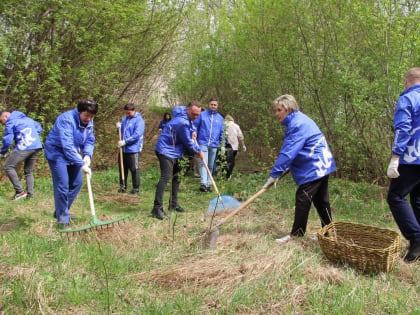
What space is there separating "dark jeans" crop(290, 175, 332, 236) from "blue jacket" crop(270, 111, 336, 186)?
86 mm

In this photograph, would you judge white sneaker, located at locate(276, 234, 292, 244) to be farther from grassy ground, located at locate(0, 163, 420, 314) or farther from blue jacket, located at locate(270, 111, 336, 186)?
blue jacket, located at locate(270, 111, 336, 186)

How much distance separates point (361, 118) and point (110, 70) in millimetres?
5493

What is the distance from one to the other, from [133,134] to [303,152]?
3.83m

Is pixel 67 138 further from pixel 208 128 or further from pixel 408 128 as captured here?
pixel 208 128

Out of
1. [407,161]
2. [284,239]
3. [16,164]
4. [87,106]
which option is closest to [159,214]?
[87,106]

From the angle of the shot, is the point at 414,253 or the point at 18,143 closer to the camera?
the point at 414,253

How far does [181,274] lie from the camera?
321 centimetres

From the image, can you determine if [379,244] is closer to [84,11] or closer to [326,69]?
[326,69]

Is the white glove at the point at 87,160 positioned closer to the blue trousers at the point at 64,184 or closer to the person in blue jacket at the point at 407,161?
the blue trousers at the point at 64,184

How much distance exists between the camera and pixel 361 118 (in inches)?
285

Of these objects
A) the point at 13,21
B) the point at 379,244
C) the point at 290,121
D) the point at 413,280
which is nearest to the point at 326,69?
the point at 290,121

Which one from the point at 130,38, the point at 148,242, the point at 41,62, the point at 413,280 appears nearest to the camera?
the point at 413,280

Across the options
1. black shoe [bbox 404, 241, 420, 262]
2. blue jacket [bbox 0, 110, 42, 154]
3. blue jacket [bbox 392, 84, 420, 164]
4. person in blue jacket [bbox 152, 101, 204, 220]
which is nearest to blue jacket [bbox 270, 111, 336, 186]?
blue jacket [bbox 392, 84, 420, 164]

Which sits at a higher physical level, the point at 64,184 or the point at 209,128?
the point at 209,128
